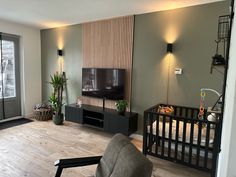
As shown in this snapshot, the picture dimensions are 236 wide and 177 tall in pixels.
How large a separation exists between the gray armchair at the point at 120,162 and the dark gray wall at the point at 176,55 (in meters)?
1.95

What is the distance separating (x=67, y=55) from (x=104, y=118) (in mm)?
2078

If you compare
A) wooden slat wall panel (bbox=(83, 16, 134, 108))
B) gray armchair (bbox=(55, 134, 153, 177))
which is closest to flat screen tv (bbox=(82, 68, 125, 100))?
wooden slat wall panel (bbox=(83, 16, 134, 108))

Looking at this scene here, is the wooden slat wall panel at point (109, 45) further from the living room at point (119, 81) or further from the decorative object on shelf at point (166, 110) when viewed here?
the decorative object on shelf at point (166, 110)

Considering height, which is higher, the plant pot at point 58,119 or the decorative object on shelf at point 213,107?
the decorative object on shelf at point 213,107

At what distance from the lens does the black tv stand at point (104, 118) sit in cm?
347

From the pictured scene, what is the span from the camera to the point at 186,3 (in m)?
2.89

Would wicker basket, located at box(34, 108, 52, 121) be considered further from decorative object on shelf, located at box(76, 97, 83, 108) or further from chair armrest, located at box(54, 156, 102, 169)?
chair armrest, located at box(54, 156, 102, 169)

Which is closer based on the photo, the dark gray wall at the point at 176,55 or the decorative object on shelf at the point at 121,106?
the dark gray wall at the point at 176,55

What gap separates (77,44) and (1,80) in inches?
82.7

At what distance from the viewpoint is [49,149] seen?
3.15 m

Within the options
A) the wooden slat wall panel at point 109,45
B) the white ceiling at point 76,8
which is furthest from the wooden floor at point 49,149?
the white ceiling at point 76,8

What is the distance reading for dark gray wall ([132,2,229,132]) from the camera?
2.92 metres

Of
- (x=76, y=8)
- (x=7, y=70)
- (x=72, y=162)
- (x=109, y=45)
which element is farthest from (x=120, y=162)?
(x=7, y=70)

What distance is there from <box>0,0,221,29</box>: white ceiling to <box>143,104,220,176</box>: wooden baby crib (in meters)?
1.77
